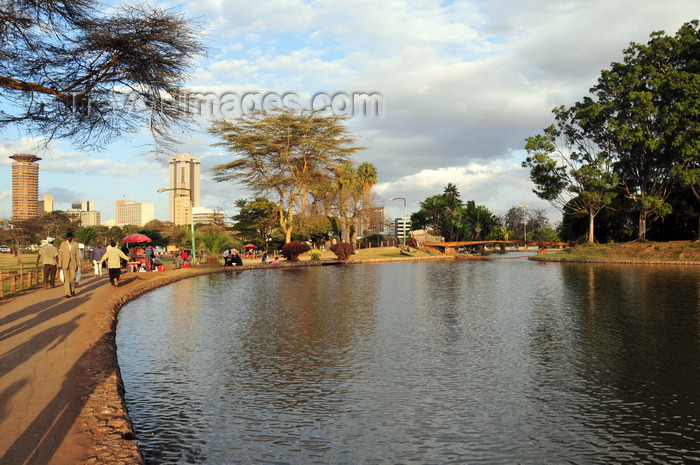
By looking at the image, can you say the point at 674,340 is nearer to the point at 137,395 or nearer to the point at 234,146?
the point at 137,395

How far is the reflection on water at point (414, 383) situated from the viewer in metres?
5.96

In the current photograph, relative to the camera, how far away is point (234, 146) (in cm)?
5188

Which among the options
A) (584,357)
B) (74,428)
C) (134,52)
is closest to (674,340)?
(584,357)

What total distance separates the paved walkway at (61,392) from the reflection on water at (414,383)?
0.52 m

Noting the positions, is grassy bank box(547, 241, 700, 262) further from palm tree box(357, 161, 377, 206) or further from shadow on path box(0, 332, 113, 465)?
shadow on path box(0, 332, 113, 465)

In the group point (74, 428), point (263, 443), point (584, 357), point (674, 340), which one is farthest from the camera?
point (674, 340)

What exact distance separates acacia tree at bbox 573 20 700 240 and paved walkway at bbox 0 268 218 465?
144 feet

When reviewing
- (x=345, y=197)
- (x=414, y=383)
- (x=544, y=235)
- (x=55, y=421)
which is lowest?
(x=414, y=383)

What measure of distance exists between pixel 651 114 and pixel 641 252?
11.5 m

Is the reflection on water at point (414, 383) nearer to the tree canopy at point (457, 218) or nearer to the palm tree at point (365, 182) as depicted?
the palm tree at point (365, 182)

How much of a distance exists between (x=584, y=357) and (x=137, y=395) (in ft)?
25.1

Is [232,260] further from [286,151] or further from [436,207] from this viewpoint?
[436,207]

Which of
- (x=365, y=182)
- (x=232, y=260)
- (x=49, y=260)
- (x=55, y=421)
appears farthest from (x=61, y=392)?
(x=365, y=182)

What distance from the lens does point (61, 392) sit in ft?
22.4
